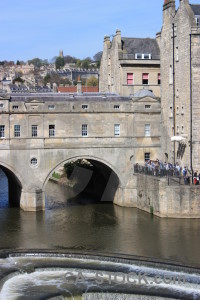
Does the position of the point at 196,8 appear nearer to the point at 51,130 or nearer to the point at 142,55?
the point at 142,55

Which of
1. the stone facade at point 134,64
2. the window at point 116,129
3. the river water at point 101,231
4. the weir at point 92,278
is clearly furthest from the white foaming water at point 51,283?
the stone facade at point 134,64

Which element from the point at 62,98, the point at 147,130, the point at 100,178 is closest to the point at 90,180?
the point at 100,178

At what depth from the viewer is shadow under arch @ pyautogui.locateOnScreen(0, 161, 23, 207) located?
1973 inches

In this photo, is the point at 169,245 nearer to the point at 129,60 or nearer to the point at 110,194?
the point at 110,194

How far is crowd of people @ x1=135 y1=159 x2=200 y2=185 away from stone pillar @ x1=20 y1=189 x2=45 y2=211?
8.34 metres

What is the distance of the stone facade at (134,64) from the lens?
200 feet

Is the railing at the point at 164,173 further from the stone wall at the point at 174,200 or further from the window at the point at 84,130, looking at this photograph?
the window at the point at 84,130

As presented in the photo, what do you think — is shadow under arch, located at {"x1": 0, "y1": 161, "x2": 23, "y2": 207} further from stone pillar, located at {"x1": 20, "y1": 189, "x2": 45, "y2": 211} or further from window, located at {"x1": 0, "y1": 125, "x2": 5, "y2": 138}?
window, located at {"x1": 0, "y1": 125, "x2": 5, "y2": 138}

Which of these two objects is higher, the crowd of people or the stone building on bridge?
the stone building on bridge

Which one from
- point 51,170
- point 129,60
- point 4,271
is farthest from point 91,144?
point 4,271

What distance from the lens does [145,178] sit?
50.0 m

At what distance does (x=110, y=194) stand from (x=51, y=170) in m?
7.12

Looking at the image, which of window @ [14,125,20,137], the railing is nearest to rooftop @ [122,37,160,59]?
the railing

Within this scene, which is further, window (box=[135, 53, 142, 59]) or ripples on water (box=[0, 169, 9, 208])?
window (box=[135, 53, 142, 59])
